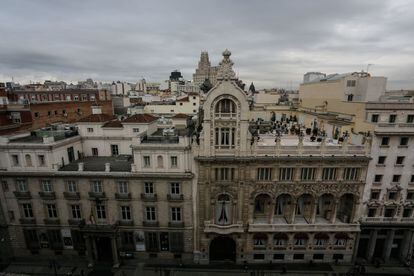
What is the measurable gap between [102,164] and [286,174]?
35.3 meters

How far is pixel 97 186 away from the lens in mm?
44562

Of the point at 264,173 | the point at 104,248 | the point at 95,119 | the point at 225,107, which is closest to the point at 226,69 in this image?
the point at 225,107

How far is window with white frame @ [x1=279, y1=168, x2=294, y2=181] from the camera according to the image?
42.7m

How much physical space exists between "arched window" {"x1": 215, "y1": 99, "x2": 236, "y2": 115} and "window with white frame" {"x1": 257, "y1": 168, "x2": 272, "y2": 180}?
1147 centimetres

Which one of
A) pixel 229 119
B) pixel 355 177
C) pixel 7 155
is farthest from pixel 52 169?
pixel 355 177

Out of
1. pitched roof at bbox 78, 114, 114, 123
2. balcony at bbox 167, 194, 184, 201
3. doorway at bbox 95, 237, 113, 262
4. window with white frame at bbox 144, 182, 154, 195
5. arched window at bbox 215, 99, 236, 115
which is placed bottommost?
doorway at bbox 95, 237, 113, 262

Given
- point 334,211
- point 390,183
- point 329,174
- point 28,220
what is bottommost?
point 28,220

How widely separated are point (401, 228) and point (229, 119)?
127ft

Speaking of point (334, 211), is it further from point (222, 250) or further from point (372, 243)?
point (222, 250)

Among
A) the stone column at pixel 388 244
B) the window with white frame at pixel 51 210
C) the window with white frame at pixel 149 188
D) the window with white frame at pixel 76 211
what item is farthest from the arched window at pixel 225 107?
the stone column at pixel 388 244

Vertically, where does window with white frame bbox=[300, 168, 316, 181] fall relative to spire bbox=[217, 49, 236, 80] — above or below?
below

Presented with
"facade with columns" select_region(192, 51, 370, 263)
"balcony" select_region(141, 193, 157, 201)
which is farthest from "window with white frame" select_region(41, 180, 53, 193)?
"facade with columns" select_region(192, 51, 370, 263)

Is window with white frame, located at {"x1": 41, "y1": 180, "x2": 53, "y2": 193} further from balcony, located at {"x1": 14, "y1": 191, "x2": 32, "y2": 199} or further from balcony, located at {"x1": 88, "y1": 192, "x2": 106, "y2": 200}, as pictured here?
balcony, located at {"x1": 88, "y1": 192, "x2": 106, "y2": 200}

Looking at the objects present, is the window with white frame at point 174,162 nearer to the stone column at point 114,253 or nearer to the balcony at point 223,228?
the balcony at point 223,228
